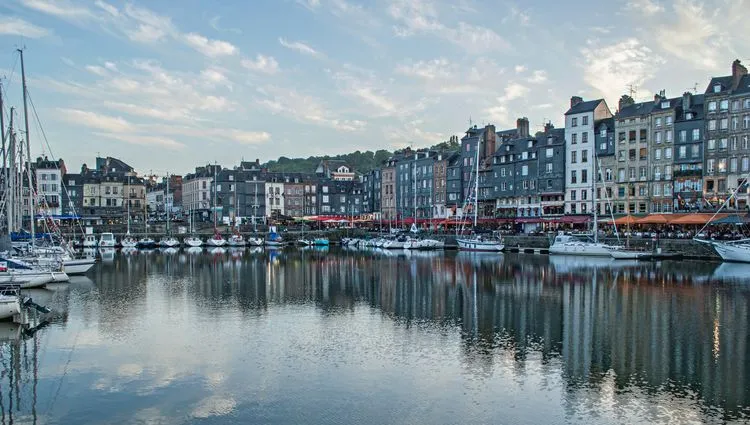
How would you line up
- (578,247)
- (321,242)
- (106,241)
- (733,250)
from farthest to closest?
(321,242), (106,241), (578,247), (733,250)

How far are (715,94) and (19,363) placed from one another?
72487 mm

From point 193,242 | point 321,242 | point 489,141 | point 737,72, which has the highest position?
point 737,72

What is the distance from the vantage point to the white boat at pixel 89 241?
281 ft

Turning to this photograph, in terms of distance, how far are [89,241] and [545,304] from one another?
73.8 meters

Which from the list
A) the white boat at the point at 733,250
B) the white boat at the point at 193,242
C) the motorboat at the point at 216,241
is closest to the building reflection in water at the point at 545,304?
the white boat at the point at 733,250

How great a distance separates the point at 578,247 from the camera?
214ft

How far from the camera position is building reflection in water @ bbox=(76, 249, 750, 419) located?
18.9 meters

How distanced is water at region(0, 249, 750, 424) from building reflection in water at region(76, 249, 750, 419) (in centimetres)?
13

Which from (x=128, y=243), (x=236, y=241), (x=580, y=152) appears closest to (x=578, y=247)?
(x=580, y=152)

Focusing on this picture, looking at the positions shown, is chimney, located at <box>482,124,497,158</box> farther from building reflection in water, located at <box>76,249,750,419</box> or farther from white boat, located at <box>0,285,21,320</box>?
white boat, located at <box>0,285,21,320</box>

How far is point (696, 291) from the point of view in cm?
3569

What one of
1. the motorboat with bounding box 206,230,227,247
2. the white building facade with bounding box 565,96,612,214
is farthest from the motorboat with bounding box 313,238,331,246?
the white building facade with bounding box 565,96,612,214

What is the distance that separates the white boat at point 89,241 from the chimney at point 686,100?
7808 centimetres

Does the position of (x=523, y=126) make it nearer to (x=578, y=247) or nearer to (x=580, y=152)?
(x=580, y=152)
